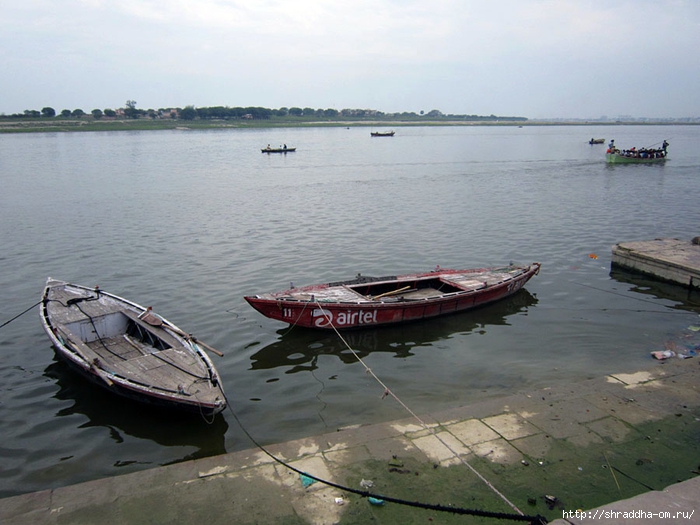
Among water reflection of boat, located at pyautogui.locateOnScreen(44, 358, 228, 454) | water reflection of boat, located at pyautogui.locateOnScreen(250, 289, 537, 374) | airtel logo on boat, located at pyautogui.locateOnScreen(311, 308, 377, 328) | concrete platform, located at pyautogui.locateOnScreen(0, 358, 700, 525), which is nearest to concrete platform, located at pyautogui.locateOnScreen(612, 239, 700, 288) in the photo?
water reflection of boat, located at pyautogui.locateOnScreen(250, 289, 537, 374)

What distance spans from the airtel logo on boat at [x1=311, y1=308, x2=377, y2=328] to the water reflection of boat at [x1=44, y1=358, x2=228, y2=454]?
4.28 m

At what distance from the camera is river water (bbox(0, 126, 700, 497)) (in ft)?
33.8

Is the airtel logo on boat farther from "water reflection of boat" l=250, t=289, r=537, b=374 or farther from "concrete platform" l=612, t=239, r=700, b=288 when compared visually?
"concrete platform" l=612, t=239, r=700, b=288

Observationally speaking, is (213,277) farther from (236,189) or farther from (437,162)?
(437,162)

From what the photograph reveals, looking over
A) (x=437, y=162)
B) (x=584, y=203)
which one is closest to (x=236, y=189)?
(x=584, y=203)

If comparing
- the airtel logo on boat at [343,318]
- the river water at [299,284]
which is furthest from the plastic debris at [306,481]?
the airtel logo on boat at [343,318]

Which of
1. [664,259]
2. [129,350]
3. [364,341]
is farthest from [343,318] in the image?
[664,259]

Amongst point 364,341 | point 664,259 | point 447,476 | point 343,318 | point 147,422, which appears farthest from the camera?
point 664,259

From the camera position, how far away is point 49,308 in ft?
44.3

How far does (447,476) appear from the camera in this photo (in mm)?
7590

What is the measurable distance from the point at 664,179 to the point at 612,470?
159ft

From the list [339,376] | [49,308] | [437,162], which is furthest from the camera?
[437,162]

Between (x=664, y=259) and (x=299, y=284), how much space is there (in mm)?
13648

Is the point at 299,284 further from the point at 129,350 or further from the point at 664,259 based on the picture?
the point at 664,259
